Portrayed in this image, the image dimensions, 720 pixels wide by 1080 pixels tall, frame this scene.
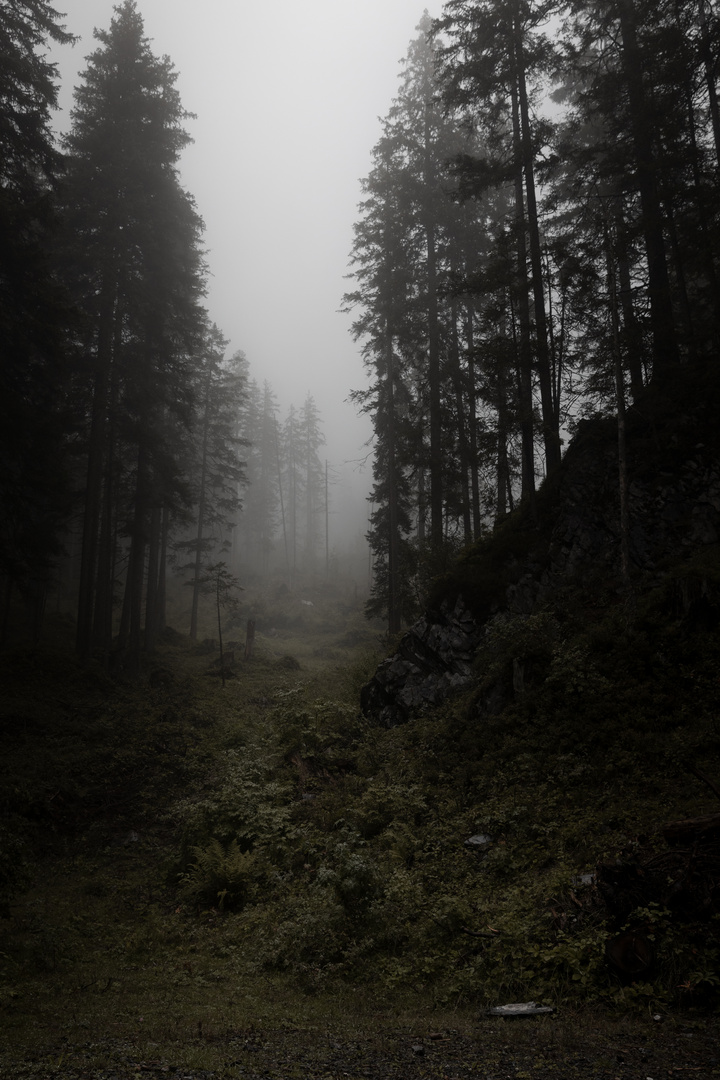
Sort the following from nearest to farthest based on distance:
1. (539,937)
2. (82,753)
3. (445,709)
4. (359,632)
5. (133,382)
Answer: (539,937) → (445,709) → (82,753) → (133,382) → (359,632)

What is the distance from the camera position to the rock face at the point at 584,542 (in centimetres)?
1241

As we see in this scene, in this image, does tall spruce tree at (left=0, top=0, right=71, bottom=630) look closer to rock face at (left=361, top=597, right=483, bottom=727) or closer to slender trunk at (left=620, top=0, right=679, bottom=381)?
rock face at (left=361, top=597, right=483, bottom=727)

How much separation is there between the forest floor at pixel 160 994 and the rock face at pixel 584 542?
18.4 feet

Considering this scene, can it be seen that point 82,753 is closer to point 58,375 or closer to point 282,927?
point 282,927

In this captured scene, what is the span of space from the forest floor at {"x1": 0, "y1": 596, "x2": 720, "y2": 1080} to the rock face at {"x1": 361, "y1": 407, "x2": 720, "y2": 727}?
18.4 ft

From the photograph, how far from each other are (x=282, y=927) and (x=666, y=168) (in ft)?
63.8

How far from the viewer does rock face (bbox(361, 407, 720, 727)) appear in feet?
40.7

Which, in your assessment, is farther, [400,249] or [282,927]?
[400,249]

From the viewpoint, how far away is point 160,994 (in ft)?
19.9

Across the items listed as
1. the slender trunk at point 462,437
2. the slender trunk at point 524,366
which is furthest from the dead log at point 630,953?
the slender trunk at point 462,437

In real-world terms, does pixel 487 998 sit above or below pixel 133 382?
below

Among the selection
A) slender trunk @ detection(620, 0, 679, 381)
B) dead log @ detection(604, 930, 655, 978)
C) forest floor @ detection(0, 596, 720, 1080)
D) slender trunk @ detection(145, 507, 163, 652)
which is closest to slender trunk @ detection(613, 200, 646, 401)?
slender trunk @ detection(620, 0, 679, 381)

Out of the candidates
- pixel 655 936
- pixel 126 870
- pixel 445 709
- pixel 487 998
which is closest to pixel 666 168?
pixel 445 709

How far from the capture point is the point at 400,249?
2341 cm
